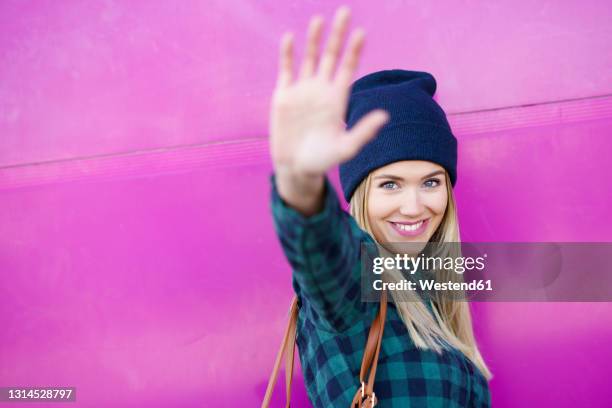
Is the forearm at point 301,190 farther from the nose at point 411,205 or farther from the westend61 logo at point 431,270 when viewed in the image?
the nose at point 411,205

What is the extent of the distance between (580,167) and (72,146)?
5.46ft

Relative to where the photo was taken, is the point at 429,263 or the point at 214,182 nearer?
the point at 429,263

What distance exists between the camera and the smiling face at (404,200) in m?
1.28

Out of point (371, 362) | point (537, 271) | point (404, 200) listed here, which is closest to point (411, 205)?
point (404, 200)

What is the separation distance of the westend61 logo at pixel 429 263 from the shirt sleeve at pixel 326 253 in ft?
0.68

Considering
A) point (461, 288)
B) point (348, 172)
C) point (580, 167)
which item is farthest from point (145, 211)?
point (580, 167)

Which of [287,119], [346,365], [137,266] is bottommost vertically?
[346,365]

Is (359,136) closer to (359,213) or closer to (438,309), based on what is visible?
(359,213)

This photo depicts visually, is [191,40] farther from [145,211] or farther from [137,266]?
[137,266]

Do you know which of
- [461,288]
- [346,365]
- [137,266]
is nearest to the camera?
[346,365]

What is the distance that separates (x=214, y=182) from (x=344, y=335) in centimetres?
74

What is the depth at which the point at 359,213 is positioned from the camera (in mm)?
1320

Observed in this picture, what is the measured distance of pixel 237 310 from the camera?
1.63 meters

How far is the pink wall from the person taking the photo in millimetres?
1623
